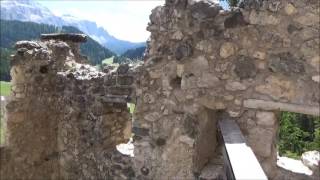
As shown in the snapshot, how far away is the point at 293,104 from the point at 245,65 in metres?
0.68

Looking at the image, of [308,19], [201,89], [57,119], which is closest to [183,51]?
[201,89]

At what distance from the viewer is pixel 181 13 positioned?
4.85m

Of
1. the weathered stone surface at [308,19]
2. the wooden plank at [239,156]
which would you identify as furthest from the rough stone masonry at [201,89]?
the wooden plank at [239,156]

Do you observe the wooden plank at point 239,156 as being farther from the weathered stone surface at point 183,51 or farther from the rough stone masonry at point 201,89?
the weathered stone surface at point 183,51

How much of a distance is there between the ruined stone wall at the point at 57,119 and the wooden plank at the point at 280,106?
7.88ft

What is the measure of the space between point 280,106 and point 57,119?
14.8ft

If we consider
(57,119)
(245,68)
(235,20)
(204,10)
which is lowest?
(57,119)

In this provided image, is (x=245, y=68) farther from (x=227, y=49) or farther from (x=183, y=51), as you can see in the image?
(x=183, y=51)

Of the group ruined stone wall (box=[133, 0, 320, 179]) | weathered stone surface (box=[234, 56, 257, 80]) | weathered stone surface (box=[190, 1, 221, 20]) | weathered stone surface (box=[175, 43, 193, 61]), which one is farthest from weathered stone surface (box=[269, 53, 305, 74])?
weathered stone surface (box=[175, 43, 193, 61])

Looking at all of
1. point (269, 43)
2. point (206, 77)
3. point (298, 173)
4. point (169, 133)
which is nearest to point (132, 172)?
point (169, 133)

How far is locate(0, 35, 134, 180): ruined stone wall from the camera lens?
6426 mm

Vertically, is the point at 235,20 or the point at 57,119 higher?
the point at 235,20

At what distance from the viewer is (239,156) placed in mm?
3236

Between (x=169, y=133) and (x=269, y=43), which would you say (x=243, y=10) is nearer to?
(x=269, y=43)
